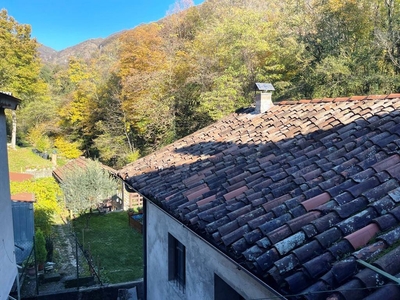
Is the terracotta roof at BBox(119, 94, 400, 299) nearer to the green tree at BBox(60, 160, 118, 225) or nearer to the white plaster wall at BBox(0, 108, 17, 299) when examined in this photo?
the white plaster wall at BBox(0, 108, 17, 299)

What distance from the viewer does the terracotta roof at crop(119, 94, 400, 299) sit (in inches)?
100

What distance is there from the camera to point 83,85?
33594mm

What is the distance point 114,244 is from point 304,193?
13.6 m

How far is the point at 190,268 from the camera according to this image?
5.30m

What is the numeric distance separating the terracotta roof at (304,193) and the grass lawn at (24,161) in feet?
82.8

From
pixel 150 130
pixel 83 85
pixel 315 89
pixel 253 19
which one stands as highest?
pixel 253 19

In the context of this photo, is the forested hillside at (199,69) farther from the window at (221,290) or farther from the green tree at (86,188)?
the window at (221,290)

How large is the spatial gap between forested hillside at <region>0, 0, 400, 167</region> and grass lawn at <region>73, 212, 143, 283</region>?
26.0 feet

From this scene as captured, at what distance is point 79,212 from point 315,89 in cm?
1595

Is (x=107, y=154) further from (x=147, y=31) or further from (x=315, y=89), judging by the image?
(x=315, y=89)

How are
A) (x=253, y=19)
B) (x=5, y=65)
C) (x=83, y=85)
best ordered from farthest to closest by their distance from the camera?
(x=83, y=85) → (x=5, y=65) → (x=253, y=19)

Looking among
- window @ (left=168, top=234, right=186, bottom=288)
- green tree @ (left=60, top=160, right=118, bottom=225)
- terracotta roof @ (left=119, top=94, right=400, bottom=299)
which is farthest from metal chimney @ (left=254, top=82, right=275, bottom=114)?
green tree @ (left=60, top=160, right=118, bottom=225)

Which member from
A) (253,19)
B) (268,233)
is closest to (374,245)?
(268,233)

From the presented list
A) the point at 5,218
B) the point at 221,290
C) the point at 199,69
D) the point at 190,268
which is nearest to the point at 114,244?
the point at 5,218
